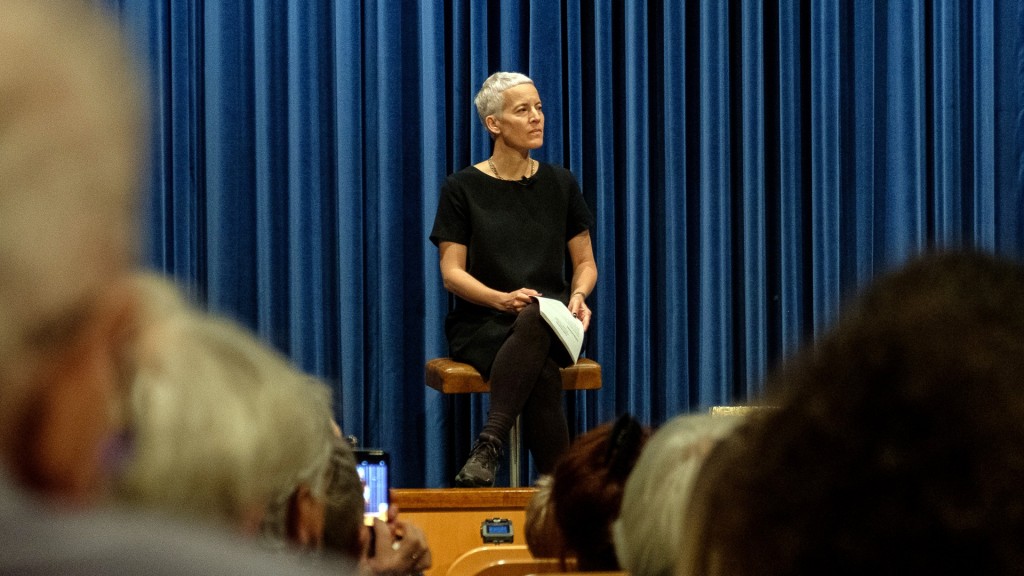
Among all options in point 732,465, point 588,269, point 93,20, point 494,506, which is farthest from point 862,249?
point 93,20

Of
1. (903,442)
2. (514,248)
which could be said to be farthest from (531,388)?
(903,442)

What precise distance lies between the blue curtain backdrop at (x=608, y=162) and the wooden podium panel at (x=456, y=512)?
4.53ft

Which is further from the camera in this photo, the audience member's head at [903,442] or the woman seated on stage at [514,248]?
the woman seated on stage at [514,248]

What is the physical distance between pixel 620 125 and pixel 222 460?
13.7 feet

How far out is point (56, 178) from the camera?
1.14 feet

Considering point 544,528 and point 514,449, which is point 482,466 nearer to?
point 514,449

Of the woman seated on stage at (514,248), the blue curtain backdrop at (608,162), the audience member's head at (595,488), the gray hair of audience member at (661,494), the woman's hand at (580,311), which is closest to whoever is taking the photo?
the gray hair of audience member at (661,494)

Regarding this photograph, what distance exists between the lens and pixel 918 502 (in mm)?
587

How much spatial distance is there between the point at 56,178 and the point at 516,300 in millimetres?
3194

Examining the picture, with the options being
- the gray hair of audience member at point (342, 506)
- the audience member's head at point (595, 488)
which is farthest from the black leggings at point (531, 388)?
the gray hair of audience member at point (342, 506)

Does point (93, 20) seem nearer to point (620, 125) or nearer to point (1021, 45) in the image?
point (620, 125)

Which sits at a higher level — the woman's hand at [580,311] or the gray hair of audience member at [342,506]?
the woman's hand at [580,311]

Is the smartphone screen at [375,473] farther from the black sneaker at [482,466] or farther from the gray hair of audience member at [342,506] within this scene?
the black sneaker at [482,466]

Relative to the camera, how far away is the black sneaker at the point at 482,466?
3227 mm
